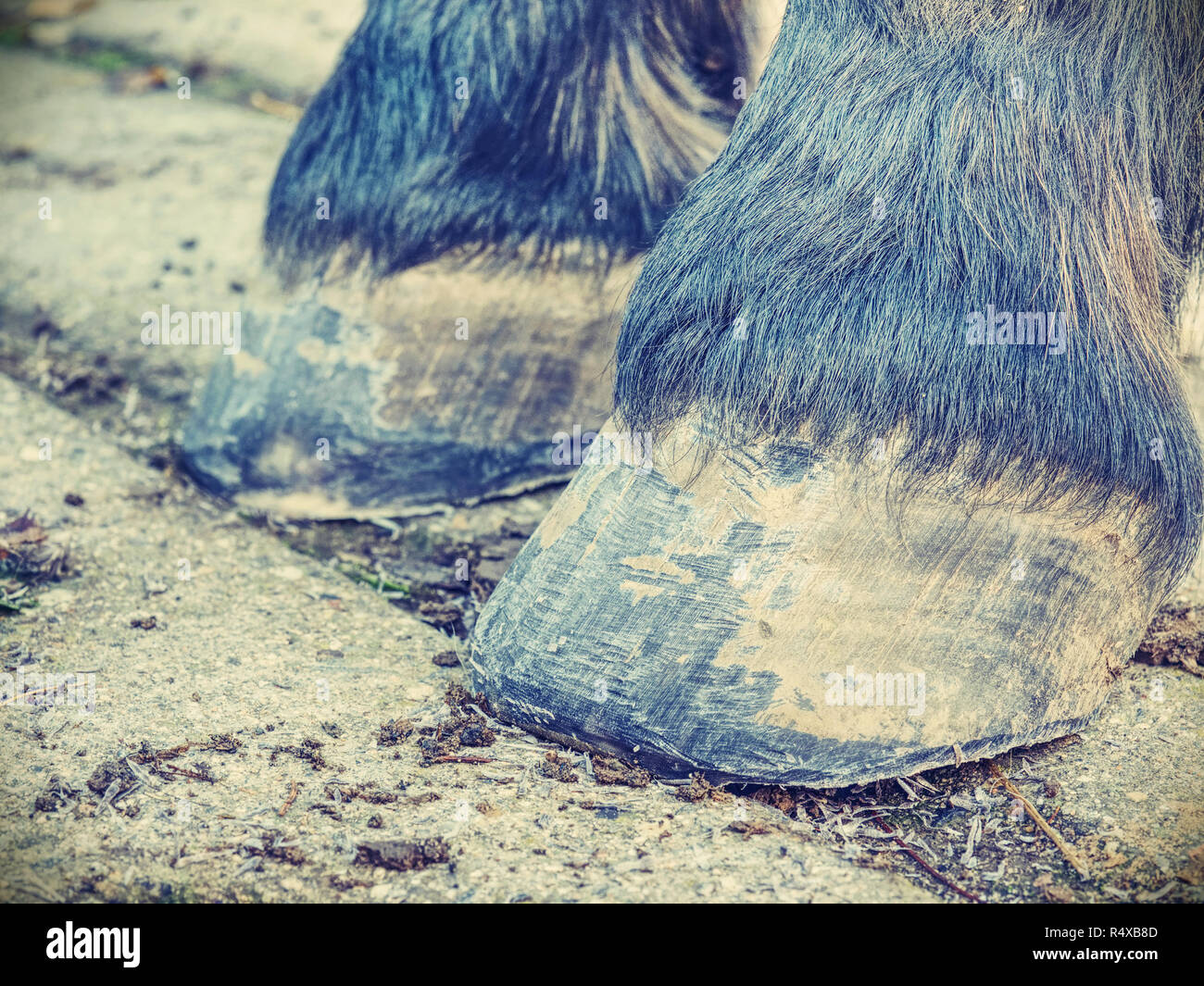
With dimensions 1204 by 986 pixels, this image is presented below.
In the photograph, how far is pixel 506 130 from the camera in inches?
67.8

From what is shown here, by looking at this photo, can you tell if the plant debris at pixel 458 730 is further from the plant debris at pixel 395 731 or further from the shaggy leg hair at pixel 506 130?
the shaggy leg hair at pixel 506 130

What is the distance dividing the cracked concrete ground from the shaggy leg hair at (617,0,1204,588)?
353 millimetres

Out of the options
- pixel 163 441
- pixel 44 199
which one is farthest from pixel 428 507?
pixel 44 199

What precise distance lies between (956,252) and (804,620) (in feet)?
1.34

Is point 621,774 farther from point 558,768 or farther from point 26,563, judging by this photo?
point 26,563

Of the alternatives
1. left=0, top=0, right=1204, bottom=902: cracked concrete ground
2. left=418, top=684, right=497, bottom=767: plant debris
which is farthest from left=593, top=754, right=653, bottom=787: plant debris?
left=418, top=684, right=497, bottom=767: plant debris

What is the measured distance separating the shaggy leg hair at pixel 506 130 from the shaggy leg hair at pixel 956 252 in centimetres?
56

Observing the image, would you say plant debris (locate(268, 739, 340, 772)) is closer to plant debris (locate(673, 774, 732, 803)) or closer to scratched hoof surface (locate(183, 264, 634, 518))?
plant debris (locate(673, 774, 732, 803))

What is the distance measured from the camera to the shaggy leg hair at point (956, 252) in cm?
113

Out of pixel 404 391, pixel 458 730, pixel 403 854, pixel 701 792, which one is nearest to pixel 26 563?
pixel 404 391

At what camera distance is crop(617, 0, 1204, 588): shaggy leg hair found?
1135mm

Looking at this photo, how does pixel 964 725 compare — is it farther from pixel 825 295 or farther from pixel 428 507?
pixel 428 507

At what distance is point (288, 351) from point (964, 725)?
117cm
